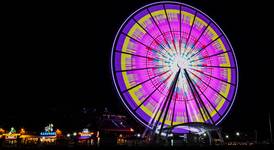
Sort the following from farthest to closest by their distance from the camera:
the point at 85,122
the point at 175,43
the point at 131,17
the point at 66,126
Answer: the point at 66,126
the point at 85,122
the point at 175,43
the point at 131,17

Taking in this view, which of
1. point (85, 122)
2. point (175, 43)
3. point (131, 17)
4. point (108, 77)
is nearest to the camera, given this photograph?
point (108, 77)

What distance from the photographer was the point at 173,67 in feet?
78.1

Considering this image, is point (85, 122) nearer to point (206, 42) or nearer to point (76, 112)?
point (76, 112)

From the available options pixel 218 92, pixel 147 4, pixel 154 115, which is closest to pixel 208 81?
pixel 218 92

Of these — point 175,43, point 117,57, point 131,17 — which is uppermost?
point 131,17

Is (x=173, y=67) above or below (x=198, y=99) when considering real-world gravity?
above

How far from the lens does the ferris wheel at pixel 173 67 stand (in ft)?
69.9

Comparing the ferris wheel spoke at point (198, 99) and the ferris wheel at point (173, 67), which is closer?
the ferris wheel at point (173, 67)

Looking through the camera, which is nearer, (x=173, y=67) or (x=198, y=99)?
(x=198, y=99)

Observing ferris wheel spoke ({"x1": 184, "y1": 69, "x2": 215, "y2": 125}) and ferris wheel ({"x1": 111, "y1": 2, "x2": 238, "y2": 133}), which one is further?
ferris wheel spoke ({"x1": 184, "y1": 69, "x2": 215, "y2": 125})

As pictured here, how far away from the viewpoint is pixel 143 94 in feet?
70.8

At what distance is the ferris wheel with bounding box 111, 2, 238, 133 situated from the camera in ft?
69.9

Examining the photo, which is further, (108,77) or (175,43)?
(175,43)

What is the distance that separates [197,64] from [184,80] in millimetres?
1958
